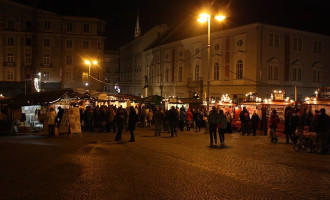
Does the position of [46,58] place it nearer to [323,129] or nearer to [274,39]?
[274,39]

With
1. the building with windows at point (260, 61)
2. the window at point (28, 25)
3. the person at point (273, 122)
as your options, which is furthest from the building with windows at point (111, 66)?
the person at point (273, 122)

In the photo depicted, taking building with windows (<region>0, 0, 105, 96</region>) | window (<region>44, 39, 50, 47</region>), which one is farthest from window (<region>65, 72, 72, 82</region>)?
window (<region>44, 39, 50, 47</region>)

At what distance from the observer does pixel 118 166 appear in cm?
1159

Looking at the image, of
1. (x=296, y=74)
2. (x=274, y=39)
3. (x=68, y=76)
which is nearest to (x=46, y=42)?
(x=68, y=76)

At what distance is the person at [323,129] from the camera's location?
15.0 metres

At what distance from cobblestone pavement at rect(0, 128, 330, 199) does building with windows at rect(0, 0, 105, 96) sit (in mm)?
49805

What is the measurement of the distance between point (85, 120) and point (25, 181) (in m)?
17.1

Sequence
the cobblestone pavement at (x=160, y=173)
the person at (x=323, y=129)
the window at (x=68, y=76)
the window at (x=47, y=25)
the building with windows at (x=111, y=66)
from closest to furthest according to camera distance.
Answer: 1. the cobblestone pavement at (x=160, y=173)
2. the person at (x=323, y=129)
3. the window at (x=47, y=25)
4. the window at (x=68, y=76)
5. the building with windows at (x=111, y=66)

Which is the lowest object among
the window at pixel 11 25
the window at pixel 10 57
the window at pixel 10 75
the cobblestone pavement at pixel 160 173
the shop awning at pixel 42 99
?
the cobblestone pavement at pixel 160 173

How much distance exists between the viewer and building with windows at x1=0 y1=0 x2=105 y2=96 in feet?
206

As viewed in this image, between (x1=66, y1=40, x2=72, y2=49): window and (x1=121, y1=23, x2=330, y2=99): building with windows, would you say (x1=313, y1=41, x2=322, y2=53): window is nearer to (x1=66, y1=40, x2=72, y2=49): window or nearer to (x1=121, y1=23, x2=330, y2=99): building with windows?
(x1=121, y1=23, x2=330, y2=99): building with windows

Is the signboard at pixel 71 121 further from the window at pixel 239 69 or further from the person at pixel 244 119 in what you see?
the window at pixel 239 69

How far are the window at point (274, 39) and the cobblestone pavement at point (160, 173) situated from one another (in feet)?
78.0

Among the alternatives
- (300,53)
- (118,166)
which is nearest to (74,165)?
(118,166)
